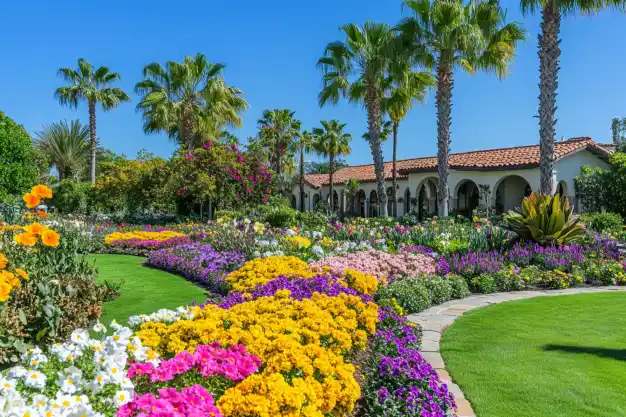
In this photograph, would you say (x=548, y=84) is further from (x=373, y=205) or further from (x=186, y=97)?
(x=373, y=205)

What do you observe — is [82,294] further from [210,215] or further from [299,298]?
[210,215]

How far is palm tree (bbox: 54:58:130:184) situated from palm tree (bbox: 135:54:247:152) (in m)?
5.75

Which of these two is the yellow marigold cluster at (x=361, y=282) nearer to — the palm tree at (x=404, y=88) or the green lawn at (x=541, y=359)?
the green lawn at (x=541, y=359)

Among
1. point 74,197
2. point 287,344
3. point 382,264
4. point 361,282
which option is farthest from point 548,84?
point 74,197

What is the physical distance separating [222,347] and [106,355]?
3.09 ft

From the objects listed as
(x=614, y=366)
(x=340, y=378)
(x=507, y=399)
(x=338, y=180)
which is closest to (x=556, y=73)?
(x=614, y=366)

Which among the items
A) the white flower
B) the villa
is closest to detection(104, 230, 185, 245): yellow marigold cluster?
the white flower

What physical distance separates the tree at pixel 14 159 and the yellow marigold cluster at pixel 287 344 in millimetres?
16606

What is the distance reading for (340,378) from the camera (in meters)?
3.16

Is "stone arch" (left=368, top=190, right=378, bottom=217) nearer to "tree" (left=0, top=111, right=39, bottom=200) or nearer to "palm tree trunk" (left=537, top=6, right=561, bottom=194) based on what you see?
"palm tree trunk" (left=537, top=6, right=561, bottom=194)

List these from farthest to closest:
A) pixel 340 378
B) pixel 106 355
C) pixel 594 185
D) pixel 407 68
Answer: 1. pixel 594 185
2. pixel 407 68
3. pixel 340 378
4. pixel 106 355

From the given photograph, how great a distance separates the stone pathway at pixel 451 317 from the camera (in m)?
3.86

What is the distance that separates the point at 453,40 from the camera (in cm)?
1717

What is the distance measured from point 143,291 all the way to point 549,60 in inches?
504
